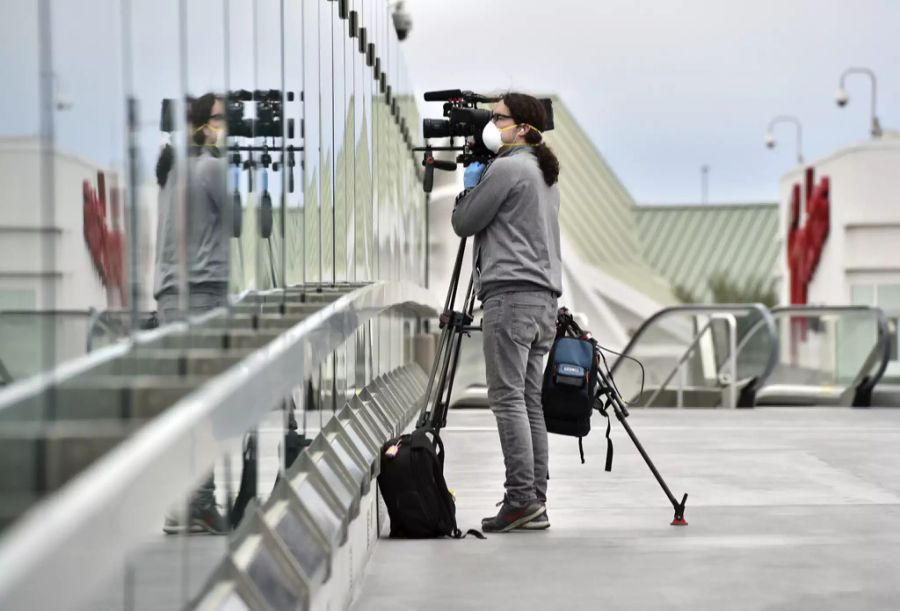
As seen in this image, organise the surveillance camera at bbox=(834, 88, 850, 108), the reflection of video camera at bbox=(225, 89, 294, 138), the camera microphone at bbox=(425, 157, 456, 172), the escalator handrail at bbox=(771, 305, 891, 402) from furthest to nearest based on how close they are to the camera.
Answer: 1. the surveillance camera at bbox=(834, 88, 850, 108)
2. the escalator handrail at bbox=(771, 305, 891, 402)
3. the camera microphone at bbox=(425, 157, 456, 172)
4. the reflection of video camera at bbox=(225, 89, 294, 138)

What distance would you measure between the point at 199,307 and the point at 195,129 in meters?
0.34

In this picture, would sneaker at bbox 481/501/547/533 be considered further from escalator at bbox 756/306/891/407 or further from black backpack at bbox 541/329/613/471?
escalator at bbox 756/306/891/407

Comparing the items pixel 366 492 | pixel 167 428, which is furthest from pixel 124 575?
pixel 366 492

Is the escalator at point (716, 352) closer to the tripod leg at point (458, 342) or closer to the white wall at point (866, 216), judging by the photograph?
the tripod leg at point (458, 342)

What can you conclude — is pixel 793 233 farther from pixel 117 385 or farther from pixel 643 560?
pixel 117 385

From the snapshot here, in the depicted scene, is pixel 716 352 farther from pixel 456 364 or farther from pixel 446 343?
pixel 456 364

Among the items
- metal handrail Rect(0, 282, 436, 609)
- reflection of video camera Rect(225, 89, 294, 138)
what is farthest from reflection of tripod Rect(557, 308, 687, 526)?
metal handrail Rect(0, 282, 436, 609)

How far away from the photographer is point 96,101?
220 cm

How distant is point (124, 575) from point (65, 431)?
327 millimetres

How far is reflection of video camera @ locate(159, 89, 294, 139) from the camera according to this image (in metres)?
2.83

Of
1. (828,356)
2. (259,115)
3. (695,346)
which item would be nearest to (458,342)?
(259,115)

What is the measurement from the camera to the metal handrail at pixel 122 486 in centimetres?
153

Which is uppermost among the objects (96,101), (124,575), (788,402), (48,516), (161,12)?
(161,12)

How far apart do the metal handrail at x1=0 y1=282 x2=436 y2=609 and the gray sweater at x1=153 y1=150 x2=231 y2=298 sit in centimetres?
10
